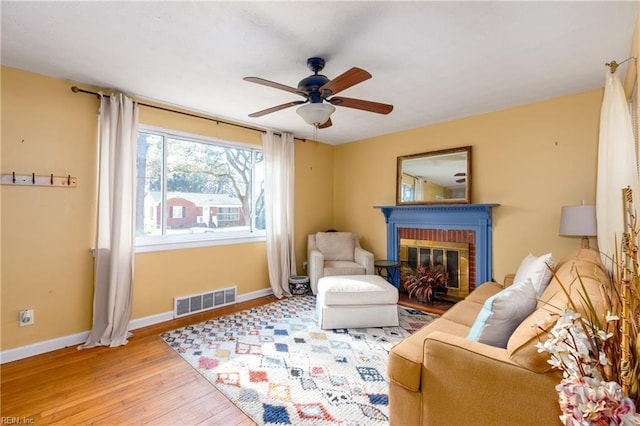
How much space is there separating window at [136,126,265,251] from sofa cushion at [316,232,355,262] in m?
0.92

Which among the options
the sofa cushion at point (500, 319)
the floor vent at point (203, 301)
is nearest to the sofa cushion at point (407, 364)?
the sofa cushion at point (500, 319)

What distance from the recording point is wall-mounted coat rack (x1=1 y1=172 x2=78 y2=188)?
2391 mm

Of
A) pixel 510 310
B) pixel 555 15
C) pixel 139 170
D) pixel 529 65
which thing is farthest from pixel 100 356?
pixel 529 65

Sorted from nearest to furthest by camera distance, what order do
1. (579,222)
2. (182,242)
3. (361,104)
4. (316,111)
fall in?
(316,111), (361,104), (579,222), (182,242)

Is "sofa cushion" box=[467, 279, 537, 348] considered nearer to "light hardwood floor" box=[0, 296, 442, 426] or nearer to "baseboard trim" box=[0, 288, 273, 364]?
"light hardwood floor" box=[0, 296, 442, 426]

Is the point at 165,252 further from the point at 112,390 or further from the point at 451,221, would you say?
the point at 451,221

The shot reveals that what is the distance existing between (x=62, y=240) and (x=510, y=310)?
11.5 feet

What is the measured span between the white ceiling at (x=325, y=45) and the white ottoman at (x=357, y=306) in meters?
1.98

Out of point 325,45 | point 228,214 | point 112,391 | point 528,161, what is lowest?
point 112,391

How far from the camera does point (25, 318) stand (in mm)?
2471

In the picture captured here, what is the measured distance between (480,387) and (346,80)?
183 centimetres

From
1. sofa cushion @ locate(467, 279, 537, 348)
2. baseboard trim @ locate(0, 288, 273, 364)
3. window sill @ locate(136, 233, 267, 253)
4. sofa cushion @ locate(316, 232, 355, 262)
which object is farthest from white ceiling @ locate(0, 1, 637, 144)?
baseboard trim @ locate(0, 288, 273, 364)

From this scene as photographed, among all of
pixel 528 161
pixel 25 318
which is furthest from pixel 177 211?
pixel 528 161

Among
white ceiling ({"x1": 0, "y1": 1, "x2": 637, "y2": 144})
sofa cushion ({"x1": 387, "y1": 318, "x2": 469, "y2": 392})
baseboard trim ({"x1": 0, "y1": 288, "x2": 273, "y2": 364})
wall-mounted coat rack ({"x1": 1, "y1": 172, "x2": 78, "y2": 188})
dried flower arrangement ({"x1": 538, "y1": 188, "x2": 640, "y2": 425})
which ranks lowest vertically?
baseboard trim ({"x1": 0, "y1": 288, "x2": 273, "y2": 364})
